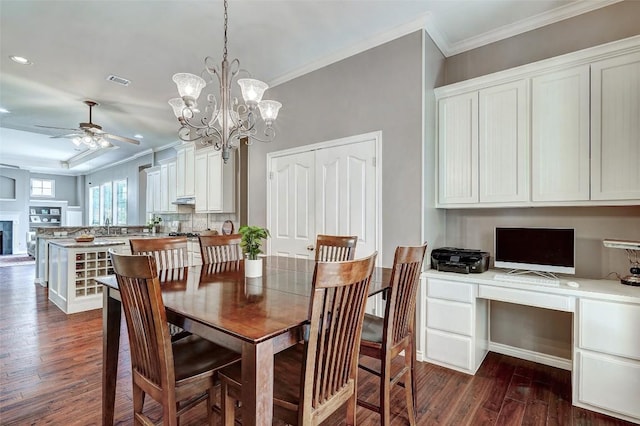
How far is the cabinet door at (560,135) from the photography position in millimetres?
2336

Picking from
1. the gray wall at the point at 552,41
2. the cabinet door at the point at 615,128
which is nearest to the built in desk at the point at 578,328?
the cabinet door at the point at 615,128

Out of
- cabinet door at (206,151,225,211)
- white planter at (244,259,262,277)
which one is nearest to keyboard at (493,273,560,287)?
white planter at (244,259,262,277)

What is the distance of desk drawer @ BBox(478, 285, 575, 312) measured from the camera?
216 centimetres

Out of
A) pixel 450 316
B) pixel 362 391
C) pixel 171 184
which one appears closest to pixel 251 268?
pixel 362 391

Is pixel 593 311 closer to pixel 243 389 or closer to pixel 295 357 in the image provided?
pixel 295 357

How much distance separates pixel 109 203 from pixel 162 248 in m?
9.35

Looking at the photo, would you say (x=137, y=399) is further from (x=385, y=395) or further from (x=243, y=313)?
(x=385, y=395)

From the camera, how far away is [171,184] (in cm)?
640

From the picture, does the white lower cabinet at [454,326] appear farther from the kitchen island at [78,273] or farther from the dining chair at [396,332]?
the kitchen island at [78,273]

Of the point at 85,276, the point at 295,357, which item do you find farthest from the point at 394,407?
the point at 85,276

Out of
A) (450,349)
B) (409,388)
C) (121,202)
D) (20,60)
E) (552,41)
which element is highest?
(20,60)

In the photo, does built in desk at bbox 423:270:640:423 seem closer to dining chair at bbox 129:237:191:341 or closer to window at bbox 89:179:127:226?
dining chair at bbox 129:237:191:341

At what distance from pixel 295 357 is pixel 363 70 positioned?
9.19ft

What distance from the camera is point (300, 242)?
12.2ft
